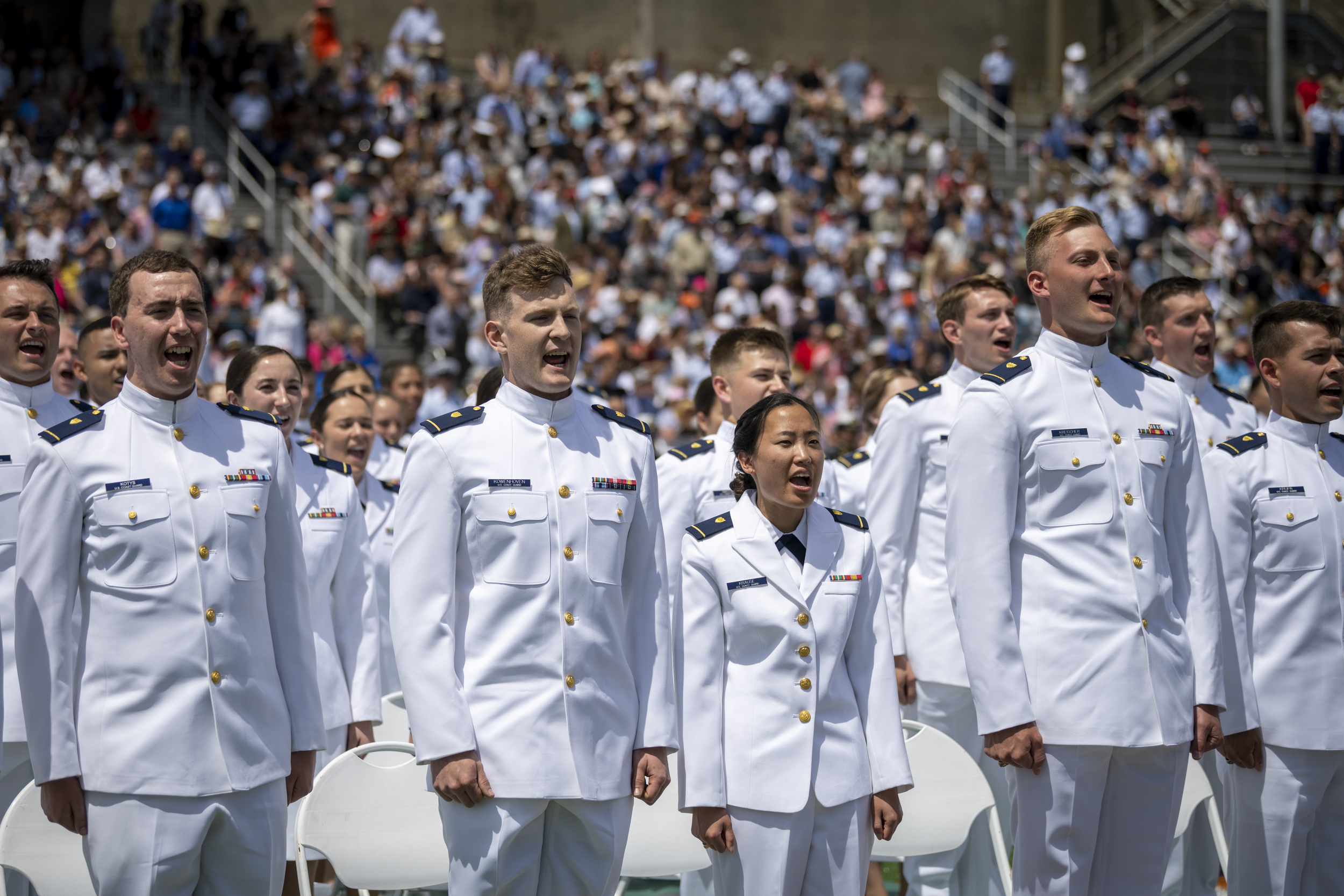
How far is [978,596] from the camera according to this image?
3.71m

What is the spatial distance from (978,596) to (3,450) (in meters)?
2.90

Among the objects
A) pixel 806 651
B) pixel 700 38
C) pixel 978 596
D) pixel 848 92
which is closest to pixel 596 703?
pixel 806 651

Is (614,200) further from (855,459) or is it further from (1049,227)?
(1049,227)

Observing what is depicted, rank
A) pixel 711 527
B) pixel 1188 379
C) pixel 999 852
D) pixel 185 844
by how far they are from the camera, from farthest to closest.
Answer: pixel 1188 379, pixel 999 852, pixel 711 527, pixel 185 844

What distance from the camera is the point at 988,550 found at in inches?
146

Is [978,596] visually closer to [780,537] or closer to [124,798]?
[780,537]

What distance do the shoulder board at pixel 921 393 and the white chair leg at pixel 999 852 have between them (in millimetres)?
1659

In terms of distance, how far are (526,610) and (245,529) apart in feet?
2.45

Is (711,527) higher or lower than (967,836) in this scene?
higher

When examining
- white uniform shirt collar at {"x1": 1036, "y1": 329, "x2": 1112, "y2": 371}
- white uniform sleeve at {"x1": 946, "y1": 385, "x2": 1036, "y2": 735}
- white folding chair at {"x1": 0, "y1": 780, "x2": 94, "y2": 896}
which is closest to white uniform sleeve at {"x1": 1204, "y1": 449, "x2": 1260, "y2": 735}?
white uniform shirt collar at {"x1": 1036, "y1": 329, "x2": 1112, "y2": 371}

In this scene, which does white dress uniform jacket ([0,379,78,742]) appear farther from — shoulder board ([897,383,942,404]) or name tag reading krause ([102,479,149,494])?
shoulder board ([897,383,942,404])

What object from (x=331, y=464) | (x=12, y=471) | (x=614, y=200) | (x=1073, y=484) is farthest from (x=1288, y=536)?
(x=614, y=200)

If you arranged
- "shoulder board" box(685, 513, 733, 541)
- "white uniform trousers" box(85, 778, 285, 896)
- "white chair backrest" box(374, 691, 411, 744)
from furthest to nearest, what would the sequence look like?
1. "white chair backrest" box(374, 691, 411, 744)
2. "shoulder board" box(685, 513, 733, 541)
3. "white uniform trousers" box(85, 778, 285, 896)

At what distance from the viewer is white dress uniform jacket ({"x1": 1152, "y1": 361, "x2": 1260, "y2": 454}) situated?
5738 millimetres
